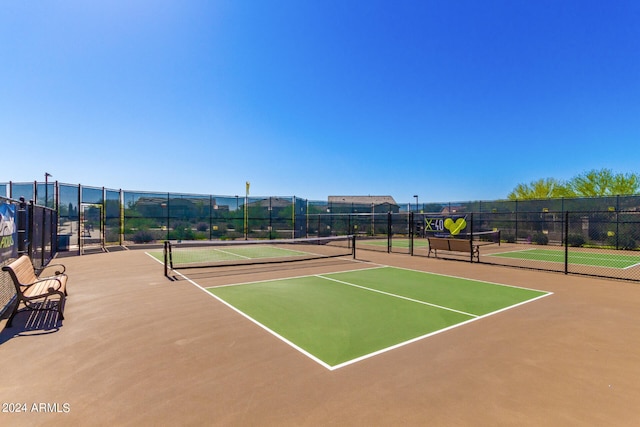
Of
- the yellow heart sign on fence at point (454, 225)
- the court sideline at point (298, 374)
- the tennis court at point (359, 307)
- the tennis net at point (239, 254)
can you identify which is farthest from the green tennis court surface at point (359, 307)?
the yellow heart sign on fence at point (454, 225)

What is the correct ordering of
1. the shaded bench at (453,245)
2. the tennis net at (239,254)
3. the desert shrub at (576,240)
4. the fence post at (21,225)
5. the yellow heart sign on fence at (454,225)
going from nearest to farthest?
the fence post at (21,225) → the tennis net at (239,254) → the shaded bench at (453,245) → the yellow heart sign on fence at (454,225) → the desert shrub at (576,240)

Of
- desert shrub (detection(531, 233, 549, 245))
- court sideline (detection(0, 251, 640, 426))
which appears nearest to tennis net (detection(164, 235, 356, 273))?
court sideline (detection(0, 251, 640, 426))

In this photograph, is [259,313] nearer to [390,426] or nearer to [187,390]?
[187,390]

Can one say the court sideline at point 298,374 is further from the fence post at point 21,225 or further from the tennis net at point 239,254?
the tennis net at point 239,254

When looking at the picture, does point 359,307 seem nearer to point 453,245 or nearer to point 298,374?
point 298,374

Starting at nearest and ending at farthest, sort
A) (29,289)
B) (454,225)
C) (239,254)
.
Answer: (29,289), (239,254), (454,225)

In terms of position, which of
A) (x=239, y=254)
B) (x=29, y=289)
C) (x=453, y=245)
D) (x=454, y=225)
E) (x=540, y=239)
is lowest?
(x=239, y=254)

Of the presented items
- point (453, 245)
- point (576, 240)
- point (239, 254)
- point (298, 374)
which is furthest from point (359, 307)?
point (576, 240)

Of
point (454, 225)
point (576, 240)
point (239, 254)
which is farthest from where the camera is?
point (576, 240)

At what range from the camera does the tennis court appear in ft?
16.6

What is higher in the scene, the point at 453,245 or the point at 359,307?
the point at 453,245

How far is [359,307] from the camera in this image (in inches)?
275

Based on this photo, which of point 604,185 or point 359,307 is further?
point 604,185

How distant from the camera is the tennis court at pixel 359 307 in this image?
16.6 feet
